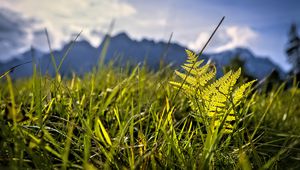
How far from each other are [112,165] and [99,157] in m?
0.11

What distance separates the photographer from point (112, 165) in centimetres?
98

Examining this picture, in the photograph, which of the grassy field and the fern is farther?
the fern

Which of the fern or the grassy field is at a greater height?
the fern

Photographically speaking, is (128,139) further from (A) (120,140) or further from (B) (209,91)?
(B) (209,91)

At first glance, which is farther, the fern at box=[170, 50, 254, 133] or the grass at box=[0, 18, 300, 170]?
the fern at box=[170, 50, 254, 133]

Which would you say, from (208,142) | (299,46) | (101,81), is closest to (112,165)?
(208,142)

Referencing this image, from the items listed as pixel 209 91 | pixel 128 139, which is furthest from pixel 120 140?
pixel 209 91

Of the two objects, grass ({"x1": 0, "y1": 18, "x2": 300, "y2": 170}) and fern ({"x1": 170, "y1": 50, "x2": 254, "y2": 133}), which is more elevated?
fern ({"x1": 170, "y1": 50, "x2": 254, "y2": 133})

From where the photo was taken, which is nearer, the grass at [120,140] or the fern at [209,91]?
the grass at [120,140]

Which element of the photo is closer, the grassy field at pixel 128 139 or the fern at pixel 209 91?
the grassy field at pixel 128 139

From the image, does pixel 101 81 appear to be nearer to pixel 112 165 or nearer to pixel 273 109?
pixel 273 109

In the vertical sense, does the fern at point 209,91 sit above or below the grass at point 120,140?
above

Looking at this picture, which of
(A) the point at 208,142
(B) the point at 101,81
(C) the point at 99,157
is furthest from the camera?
(B) the point at 101,81

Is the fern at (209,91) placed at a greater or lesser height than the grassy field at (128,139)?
greater
